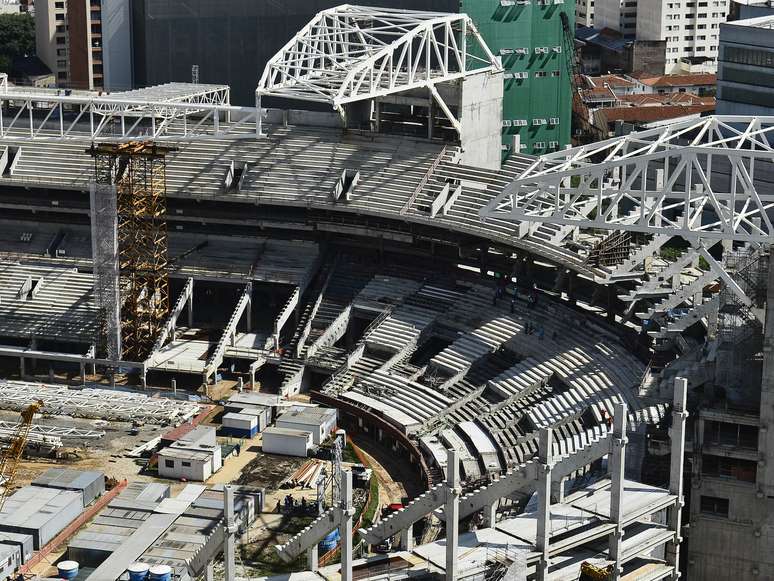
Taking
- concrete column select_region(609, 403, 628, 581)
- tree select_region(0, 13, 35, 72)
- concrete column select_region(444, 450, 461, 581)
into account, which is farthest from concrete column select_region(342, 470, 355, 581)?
tree select_region(0, 13, 35, 72)

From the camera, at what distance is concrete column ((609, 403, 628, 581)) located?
58844 millimetres

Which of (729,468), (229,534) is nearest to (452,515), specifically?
(229,534)

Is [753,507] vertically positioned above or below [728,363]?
below

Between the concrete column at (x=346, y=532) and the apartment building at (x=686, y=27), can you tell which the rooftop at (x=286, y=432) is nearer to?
the concrete column at (x=346, y=532)

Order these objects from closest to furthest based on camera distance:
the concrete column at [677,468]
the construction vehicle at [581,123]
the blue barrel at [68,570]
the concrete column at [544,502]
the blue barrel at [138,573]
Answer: the concrete column at [544,502]
the blue barrel at [138,573]
the concrete column at [677,468]
the blue barrel at [68,570]
the construction vehicle at [581,123]

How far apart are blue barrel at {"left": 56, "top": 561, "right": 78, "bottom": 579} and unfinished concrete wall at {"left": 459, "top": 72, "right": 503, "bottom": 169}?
38159 millimetres

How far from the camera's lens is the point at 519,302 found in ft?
281

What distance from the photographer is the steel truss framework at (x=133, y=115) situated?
3511 inches

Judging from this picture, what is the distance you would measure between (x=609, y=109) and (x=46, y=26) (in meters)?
59.4

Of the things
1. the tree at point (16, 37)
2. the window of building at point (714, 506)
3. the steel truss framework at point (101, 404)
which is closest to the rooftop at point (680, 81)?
the tree at point (16, 37)

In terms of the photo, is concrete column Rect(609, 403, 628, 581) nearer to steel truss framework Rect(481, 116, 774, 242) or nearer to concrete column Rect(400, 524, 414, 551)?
concrete column Rect(400, 524, 414, 551)

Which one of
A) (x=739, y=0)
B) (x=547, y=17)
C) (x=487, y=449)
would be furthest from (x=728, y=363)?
(x=739, y=0)

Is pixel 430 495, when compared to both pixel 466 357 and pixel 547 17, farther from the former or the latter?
pixel 547 17

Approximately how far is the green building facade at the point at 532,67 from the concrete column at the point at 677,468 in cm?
4805
